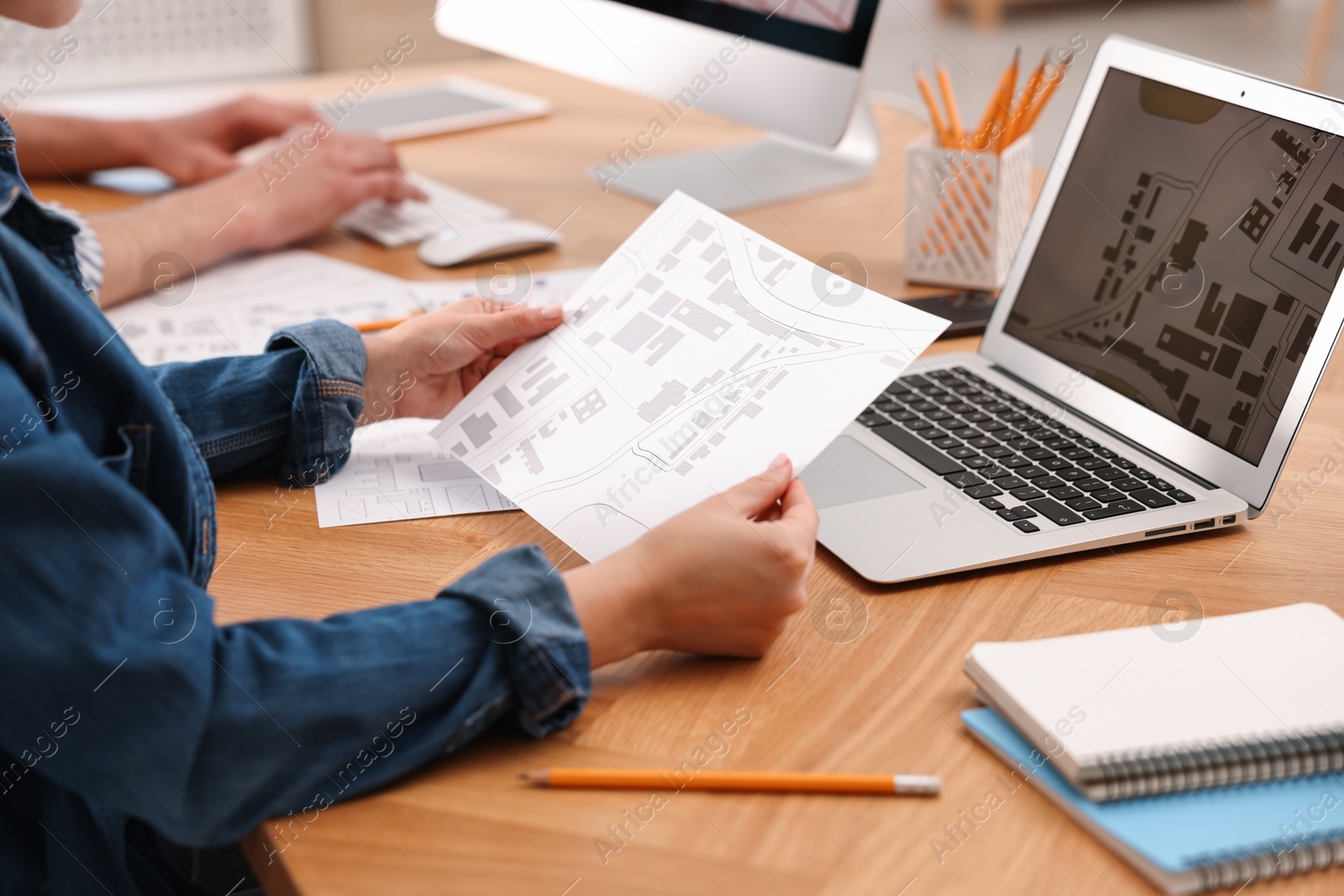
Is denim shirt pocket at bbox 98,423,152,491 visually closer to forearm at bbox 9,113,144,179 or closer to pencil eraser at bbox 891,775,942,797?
pencil eraser at bbox 891,775,942,797

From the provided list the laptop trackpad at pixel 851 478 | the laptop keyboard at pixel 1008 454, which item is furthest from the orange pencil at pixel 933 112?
the laptop trackpad at pixel 851 478

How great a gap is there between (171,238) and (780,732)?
2.87ft

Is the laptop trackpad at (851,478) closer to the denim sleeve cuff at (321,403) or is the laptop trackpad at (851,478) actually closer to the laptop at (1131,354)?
the laptop at (1131,354)

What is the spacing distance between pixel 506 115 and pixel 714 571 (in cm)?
124

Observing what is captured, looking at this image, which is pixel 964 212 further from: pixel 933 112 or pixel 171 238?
pixel 171 238

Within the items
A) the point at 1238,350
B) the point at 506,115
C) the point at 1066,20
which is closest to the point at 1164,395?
the point at 1238,350

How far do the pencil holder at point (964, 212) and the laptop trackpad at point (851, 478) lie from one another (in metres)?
0.36

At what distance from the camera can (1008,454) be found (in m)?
0.77

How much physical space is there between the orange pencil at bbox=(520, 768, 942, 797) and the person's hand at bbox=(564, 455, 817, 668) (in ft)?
0.24

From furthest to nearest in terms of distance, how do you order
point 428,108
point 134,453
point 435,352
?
1. point 428,108
2. point 435,352
3. point 134,453

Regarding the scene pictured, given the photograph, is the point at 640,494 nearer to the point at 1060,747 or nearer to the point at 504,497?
the point at 504,497

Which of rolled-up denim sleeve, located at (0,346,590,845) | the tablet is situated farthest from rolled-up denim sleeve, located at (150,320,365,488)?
the tablet

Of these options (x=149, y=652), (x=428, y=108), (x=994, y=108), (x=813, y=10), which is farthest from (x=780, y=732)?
(x=428, y=108)

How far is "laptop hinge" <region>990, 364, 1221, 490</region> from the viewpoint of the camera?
29.1 inches
